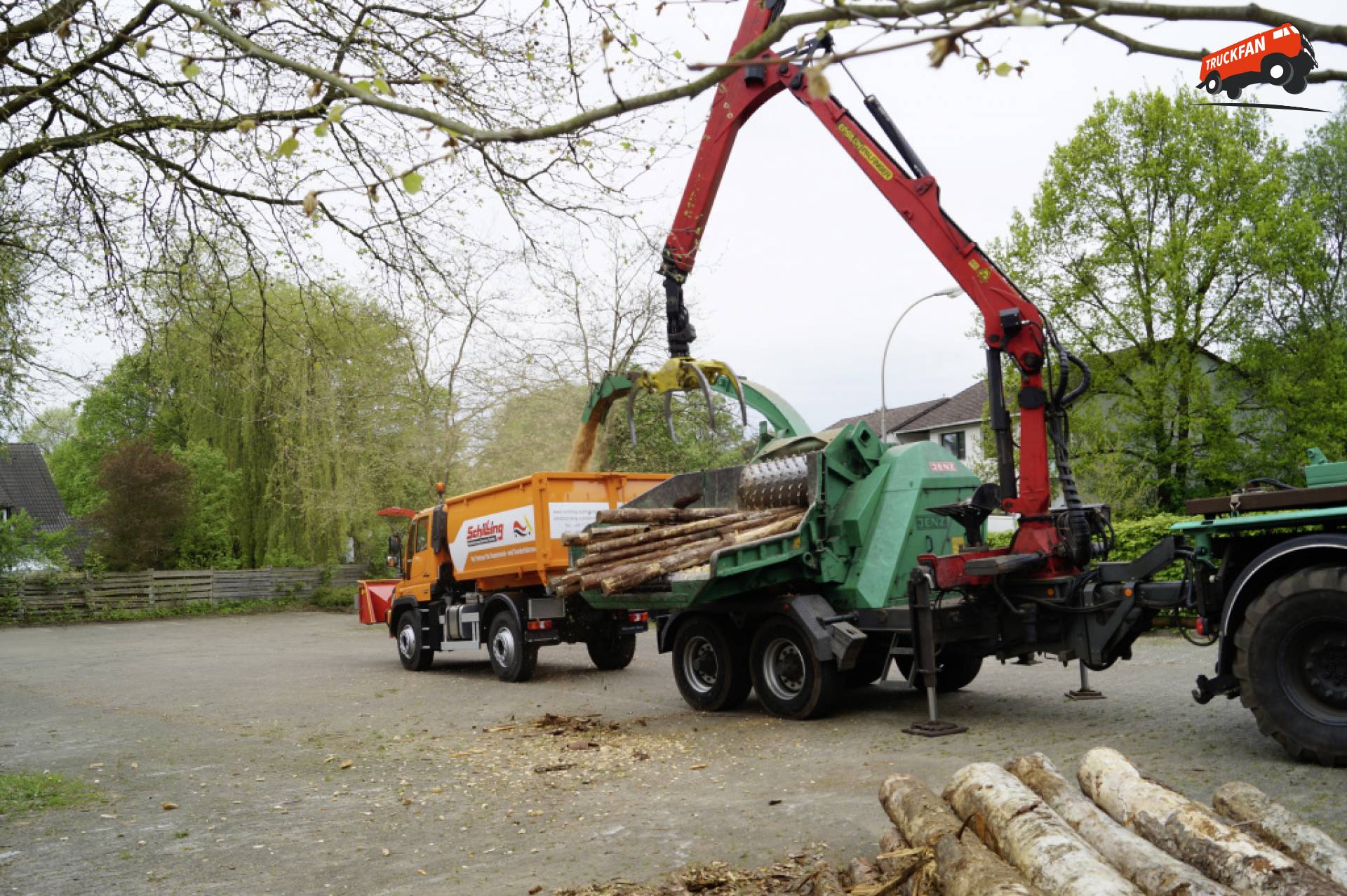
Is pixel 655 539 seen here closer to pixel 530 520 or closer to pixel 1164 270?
pixel 530 520

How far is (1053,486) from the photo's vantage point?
12.0m

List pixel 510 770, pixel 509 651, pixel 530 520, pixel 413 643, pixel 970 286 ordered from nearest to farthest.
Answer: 1. pixel 510 770
2. pixel 970 286
3. pixel 530 520
4. pixel 509 651
5. pixel 413 643

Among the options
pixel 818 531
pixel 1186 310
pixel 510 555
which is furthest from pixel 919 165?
pixel 1186 310

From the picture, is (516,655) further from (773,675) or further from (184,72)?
(184,72)

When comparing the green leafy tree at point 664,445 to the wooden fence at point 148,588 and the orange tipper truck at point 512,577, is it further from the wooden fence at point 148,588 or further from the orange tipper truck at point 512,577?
the wooden fence at point 148,588

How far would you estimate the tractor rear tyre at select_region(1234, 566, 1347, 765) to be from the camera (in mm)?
6668

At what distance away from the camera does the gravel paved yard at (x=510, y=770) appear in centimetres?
598

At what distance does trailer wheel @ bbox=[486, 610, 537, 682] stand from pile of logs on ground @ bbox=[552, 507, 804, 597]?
298 centimetres

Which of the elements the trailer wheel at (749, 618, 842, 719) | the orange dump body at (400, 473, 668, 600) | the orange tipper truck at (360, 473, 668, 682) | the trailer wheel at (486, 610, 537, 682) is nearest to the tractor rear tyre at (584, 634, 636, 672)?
the orange tipper truck at (360, 473, 668, 682)

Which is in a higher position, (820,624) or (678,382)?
(678,382)

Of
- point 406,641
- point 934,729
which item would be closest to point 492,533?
point 406,641

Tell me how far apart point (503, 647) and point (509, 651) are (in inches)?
8.2

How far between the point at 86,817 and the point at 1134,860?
6692 millimetres

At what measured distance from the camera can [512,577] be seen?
14.9 metres
